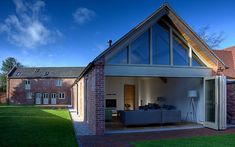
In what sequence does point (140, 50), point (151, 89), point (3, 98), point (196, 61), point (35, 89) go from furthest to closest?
point (3, 98) → point (35, 89) → point (151, 89) → point (196, 61) → point (140, 50)

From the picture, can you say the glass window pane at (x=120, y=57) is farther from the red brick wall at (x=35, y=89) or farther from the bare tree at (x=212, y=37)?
the red brick wall at (x=35, y=89)

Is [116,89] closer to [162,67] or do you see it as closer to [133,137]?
[162,67]

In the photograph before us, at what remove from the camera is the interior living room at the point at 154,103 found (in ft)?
35.4

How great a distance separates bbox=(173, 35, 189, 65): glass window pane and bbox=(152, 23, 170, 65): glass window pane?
0.36m

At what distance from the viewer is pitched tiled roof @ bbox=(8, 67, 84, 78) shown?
3906 centimetres

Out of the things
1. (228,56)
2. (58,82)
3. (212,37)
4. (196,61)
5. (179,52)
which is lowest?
(58,82)

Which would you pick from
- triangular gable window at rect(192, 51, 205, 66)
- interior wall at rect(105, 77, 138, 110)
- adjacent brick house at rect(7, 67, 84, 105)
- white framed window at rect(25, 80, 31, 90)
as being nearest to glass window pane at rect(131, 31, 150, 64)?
triangular gable window at rect(192, 51, 205, 66)

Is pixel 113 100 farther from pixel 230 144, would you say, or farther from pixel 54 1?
pixel 230 144

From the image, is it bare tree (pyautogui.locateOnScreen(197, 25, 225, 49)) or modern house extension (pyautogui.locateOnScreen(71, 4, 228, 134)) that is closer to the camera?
modern house extension (pyautogui.locateOnScreen(71, 4, 228, 134))

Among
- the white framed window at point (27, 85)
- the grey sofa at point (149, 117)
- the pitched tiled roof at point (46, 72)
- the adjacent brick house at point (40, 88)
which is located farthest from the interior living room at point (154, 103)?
the white framed window at point (27, 85)

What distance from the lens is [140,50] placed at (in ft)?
32.7

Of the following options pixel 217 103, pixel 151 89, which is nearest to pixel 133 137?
pixel 217 103

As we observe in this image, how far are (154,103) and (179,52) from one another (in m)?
5.23

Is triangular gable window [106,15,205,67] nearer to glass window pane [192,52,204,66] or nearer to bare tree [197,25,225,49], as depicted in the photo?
glass window pane [192,52,204,66]
